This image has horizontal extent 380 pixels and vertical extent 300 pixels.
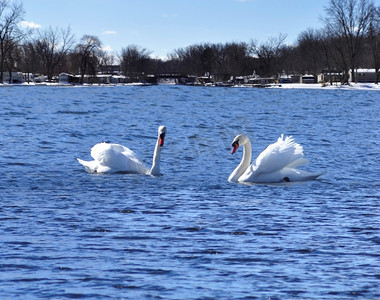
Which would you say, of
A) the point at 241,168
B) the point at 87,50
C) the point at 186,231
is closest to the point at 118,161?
the point at 241,168

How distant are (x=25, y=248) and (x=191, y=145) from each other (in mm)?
17118

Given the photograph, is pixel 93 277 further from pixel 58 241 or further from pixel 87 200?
pixel 87 200

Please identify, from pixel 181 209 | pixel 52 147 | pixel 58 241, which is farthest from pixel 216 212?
pixel 52 147

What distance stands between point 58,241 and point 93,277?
1.85 m

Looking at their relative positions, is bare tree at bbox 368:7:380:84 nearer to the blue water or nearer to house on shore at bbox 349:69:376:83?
house on shore at bbox 349:69:376:83

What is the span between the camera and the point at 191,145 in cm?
2569

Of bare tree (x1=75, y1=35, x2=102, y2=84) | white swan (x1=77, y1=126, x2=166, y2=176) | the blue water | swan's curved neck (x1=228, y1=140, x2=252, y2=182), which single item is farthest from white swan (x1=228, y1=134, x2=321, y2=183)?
bare tree (x1=75, y1=35, x2=102, y2=84)

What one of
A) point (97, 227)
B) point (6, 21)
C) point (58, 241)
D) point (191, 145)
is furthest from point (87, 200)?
point (6, 21)

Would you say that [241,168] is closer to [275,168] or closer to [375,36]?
[275,168]

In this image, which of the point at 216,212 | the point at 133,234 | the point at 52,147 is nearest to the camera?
the point at 133,234

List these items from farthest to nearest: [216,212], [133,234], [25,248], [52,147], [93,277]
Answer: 1. [52,147]
2. [216,212]
3. [133,234]
4. [25,248]
5. [93,277]

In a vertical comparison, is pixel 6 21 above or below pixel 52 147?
above

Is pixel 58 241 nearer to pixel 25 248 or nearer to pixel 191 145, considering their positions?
pixel 25 248

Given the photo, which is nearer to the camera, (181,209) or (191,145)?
(181,209)
